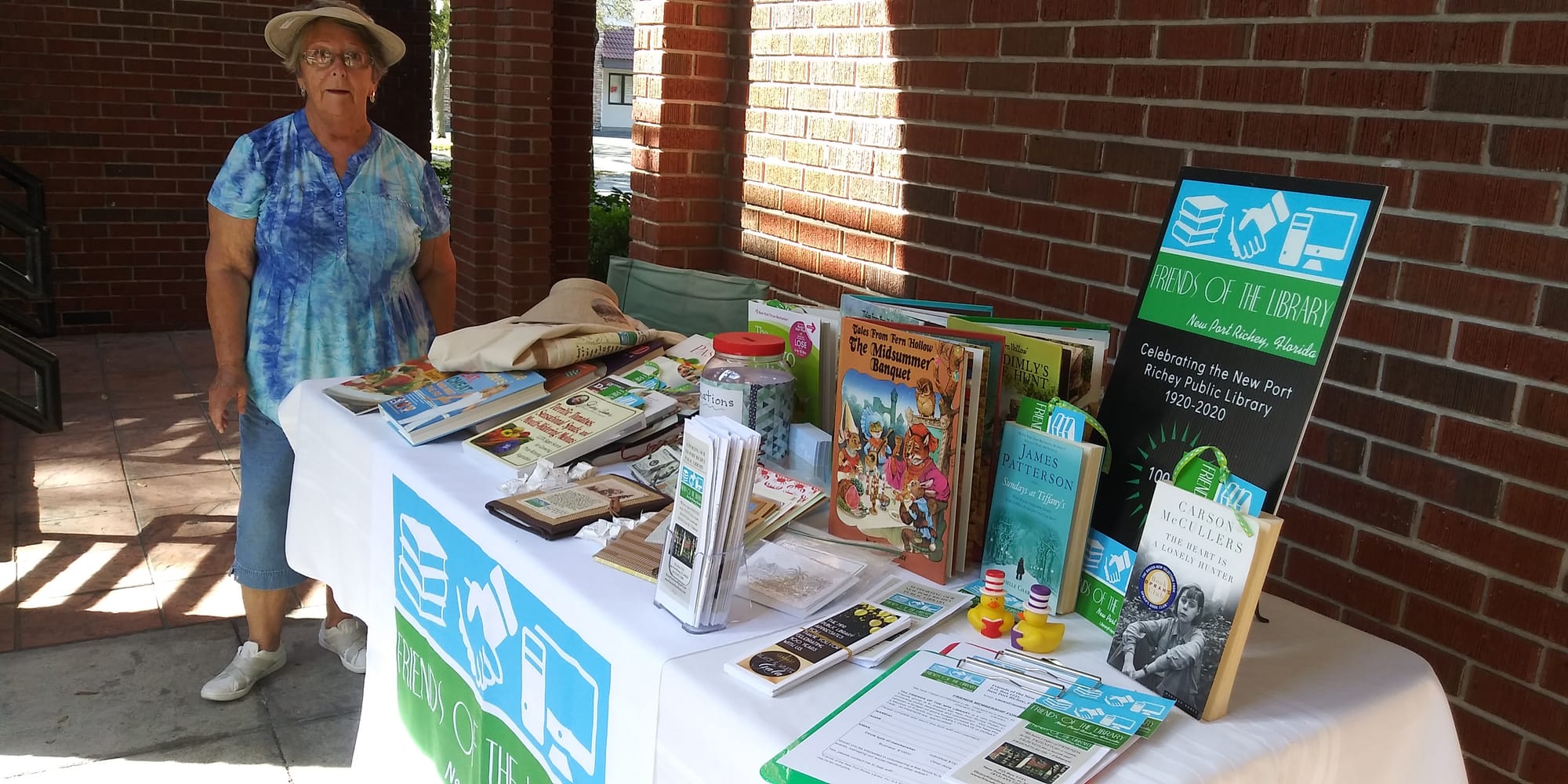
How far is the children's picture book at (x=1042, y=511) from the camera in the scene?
154 centimetres

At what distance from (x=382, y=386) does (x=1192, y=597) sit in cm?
178

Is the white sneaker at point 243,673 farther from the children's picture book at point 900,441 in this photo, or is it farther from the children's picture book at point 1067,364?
the children's picture book at point 1067,364

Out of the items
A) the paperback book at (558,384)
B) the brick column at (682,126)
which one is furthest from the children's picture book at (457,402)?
the brick column at (682,126)

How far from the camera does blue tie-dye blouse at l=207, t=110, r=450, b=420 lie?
2803 millimetres

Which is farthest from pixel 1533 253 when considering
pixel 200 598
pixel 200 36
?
pixel 200 36

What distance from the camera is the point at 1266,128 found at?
2332mm

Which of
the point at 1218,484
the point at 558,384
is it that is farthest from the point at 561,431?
the point at 1218,484

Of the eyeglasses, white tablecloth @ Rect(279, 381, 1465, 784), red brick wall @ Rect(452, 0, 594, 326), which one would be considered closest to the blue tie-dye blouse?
the eyeglasses

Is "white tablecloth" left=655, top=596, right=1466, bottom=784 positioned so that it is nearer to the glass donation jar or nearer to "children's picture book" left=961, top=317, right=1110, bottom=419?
"children's picture book" left=961, top=317, right=1110, bottom=419

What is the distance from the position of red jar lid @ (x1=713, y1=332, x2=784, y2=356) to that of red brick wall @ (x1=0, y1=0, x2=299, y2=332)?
6480 millimetres

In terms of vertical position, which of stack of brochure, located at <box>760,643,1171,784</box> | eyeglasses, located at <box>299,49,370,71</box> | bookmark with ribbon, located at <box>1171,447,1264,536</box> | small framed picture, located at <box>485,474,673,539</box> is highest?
eyeglasses, located at <box>299,49,370,71</box>

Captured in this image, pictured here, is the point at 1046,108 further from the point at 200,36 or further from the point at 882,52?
the point at 200,36

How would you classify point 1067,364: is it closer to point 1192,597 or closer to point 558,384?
point 1192,597

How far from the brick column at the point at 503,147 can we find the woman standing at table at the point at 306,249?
2419 mm
